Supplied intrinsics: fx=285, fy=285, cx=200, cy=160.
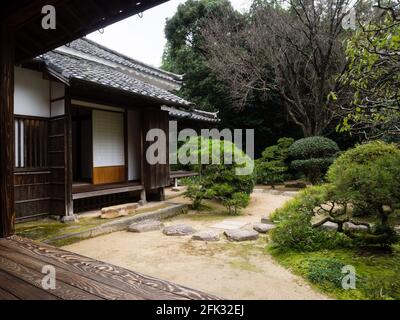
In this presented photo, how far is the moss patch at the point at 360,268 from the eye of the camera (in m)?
3.31

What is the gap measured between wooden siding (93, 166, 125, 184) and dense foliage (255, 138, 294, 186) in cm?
745

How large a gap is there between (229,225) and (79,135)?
662 cm

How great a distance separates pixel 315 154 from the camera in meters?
13.5

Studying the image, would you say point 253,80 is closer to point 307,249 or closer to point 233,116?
point 233,116

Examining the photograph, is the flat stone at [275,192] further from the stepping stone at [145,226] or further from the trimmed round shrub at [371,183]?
the trimmed round shrub at [371,183]

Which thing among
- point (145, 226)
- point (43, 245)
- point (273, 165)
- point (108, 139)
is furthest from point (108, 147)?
point (273, 165)

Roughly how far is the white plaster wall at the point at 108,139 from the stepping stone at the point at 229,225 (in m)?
3.91

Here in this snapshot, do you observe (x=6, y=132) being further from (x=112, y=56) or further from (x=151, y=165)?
(x=112, y=56)

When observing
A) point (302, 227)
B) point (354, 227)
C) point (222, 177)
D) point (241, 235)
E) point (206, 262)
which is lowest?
point (206, 262)

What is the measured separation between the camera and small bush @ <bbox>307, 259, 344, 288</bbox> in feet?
12.2

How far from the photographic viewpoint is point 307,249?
4.90m

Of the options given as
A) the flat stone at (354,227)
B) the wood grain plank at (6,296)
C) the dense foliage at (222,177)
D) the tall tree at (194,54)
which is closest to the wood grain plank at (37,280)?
the wood grain plank at (6,296)

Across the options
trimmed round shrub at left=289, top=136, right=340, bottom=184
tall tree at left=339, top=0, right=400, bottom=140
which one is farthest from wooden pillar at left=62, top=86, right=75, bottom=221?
trimmed round shrub at left=289, top=136, right=340, bottom=184

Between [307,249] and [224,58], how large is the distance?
12549mm
